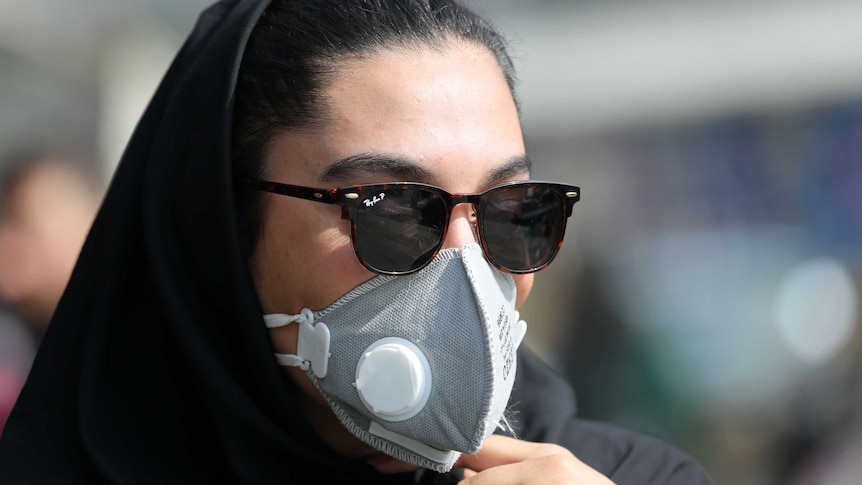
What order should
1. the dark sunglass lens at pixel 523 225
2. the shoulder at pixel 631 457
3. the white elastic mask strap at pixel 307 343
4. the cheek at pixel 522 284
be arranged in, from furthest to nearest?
the shoulder at pixel 631 457 < the cheek at pixel 522 284 < the dark sunglass lens at pixel 523 225 < the white elastic mask strap at pixel 307 343

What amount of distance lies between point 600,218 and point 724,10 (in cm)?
190

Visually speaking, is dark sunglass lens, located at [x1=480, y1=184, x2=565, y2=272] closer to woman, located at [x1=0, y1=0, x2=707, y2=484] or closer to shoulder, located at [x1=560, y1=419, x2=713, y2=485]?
woman, located at [x1=0, y1=0, x2=707, y2=484]

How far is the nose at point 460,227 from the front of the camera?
184 cm

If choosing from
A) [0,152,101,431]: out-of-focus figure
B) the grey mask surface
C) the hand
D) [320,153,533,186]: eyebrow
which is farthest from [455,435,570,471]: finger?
[0,152,101,431]: out-of-focus figure

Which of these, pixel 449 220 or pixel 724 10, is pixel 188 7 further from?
pixel 449 220

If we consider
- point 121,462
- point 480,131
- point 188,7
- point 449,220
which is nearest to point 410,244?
point 449,220

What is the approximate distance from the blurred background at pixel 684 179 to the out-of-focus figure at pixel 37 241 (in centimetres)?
128

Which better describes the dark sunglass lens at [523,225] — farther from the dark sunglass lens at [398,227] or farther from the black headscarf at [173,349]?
the black headscarf at [173,349]

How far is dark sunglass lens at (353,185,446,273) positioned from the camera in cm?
180

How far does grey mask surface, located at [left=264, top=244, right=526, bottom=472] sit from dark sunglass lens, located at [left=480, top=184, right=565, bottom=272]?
0.09m

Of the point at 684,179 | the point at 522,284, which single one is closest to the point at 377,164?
the point at 522,284

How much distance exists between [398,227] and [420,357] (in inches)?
11.2

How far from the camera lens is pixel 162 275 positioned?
6.33 ft

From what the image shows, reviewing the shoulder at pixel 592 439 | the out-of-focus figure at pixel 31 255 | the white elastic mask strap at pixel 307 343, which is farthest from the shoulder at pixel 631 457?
the out-of-focus figure at pixel 31 255
